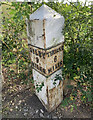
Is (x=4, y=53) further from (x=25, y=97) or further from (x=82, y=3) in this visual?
Answer: (x=82, y=3)

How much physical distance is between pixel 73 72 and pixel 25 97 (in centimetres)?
124

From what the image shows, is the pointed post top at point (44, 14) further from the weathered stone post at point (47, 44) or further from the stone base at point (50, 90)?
the stone base at point (50, 90)

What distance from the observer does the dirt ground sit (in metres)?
1.87

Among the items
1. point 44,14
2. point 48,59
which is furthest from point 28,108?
point 44,14

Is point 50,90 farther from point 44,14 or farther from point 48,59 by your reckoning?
point 44,14

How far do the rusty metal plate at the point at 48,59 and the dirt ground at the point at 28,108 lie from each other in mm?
826

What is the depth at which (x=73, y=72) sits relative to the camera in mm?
1623

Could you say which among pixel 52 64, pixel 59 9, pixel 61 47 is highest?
pixel 59 9

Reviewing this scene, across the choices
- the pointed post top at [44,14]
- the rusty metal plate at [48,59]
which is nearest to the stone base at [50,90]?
the rusty metal plate at [48,59]

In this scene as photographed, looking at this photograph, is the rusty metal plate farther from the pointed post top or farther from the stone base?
the pointed post top

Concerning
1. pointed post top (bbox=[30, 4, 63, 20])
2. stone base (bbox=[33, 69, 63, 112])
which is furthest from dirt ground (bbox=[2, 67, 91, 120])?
pointed post top (bbox=[30, 4, 63, 20])

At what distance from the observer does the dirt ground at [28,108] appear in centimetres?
187

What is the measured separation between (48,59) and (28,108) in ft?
3.80

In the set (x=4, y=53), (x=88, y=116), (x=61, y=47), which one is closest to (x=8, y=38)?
(x=4, y=53)
